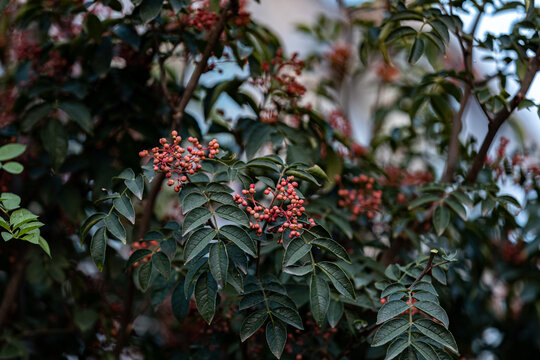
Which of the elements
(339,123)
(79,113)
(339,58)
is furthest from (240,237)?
(339,58)

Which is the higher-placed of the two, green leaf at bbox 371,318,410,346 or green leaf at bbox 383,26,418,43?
green leaf at bbox 383,26,418,43

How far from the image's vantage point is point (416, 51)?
50.3 inches

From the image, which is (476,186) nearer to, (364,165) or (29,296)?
(364,165)

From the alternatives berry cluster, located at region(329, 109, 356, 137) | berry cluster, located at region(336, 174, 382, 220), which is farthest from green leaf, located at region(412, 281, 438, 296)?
berry cluster, located at region(329, 109, 356, 137)

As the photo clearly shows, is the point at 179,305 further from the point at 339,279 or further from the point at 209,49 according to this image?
the point at 209,49

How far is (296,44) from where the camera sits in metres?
3.85

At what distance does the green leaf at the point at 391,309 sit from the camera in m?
0.95

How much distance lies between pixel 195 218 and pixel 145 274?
0.20 meters

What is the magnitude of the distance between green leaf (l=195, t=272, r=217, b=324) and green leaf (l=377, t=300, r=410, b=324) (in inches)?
11.2

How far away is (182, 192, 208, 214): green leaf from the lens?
3.16 feet

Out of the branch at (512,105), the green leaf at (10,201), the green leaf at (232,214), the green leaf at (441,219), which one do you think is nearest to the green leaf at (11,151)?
the green leaf at (10,201)

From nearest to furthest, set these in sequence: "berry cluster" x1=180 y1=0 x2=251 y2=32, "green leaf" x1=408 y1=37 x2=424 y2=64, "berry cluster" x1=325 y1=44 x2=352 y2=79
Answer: "green leaf" x1=408 y1=37 x2=424 y2=64 < "berry cluster" x1=180 y1=0 x2=251 y2=32 < "berry cluster" x1=325 y1=44 x2=352 y2=79

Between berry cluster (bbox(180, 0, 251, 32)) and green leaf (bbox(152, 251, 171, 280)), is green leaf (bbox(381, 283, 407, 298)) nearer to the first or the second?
green leaf (bbox(152, 251, 171, 280))

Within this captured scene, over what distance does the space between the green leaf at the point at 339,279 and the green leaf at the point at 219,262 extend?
0.56 ft
